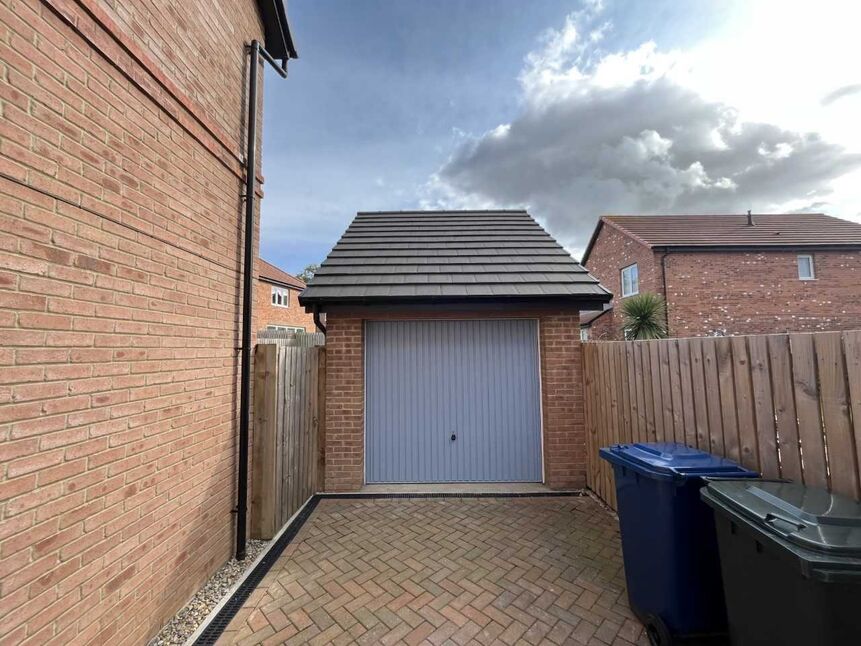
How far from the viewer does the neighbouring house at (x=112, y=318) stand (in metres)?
1.62

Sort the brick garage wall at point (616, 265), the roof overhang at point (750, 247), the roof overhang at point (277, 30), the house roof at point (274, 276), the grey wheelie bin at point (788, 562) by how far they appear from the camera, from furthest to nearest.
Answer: the house roof at point (274, 276) → the brick garage wall at point (616, 265) → the roof overhang at point (750, 247) → the roof overhang at point (277, 30) → the grey wheelie bin at point (788, 562)

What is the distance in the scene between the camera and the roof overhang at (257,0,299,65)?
425 cm

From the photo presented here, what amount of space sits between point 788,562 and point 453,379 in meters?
3.87

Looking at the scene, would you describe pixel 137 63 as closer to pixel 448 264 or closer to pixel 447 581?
pixel 448 264

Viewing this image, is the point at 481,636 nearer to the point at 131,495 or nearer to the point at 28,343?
the point at 131,495

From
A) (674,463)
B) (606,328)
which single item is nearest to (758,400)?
(674,463)

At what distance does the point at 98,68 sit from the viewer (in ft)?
6.70

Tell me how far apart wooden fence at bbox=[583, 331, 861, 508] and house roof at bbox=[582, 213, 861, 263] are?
41.3 feet

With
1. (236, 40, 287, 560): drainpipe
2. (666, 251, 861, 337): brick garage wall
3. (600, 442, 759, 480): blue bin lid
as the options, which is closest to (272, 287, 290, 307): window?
(236, 40, 287, 560): drainpipe

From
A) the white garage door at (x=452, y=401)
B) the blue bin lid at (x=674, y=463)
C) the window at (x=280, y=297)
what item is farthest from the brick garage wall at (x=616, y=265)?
the window at (x=280, y=297)

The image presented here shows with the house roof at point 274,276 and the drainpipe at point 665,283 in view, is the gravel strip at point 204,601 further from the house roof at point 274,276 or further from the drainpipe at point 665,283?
the house roof at point 274,276

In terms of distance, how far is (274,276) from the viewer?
23281mm

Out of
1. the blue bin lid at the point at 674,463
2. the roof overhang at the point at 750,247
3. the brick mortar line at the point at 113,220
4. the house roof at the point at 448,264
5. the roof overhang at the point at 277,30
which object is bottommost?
the blue bin lid at the point at 674,463

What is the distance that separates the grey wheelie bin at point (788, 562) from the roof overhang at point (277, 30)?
6752mm
